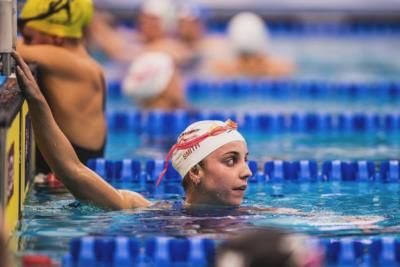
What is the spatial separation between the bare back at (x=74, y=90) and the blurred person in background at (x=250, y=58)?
4951 mm

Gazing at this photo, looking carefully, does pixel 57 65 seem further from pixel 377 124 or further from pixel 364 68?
pixel 364 68

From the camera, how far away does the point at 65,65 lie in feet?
19.7

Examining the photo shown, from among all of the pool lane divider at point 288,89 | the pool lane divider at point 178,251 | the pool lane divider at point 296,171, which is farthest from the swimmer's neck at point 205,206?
the pool lane divider at point 288,89

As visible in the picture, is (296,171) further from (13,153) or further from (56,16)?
(13,153)

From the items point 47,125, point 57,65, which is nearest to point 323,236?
point 47,125

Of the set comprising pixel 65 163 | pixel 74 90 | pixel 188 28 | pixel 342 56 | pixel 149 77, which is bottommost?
pixel 65 163

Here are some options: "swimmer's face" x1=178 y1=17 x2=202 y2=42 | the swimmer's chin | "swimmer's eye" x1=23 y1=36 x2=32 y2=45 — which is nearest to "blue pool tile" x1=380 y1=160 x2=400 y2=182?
the swimmer's chin

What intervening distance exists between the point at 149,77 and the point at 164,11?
129 inches

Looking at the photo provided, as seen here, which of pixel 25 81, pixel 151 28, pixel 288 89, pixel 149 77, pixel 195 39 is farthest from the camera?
pixel 195 39

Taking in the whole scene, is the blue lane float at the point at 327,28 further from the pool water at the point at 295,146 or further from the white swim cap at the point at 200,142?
the white swim cap at the point at 200,142

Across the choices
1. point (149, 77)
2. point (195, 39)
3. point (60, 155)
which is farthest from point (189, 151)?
point (195, 39)

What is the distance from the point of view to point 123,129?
8.52 meters

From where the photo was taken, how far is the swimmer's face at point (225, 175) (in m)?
4.96

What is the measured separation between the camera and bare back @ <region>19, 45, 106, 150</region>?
235 inches
